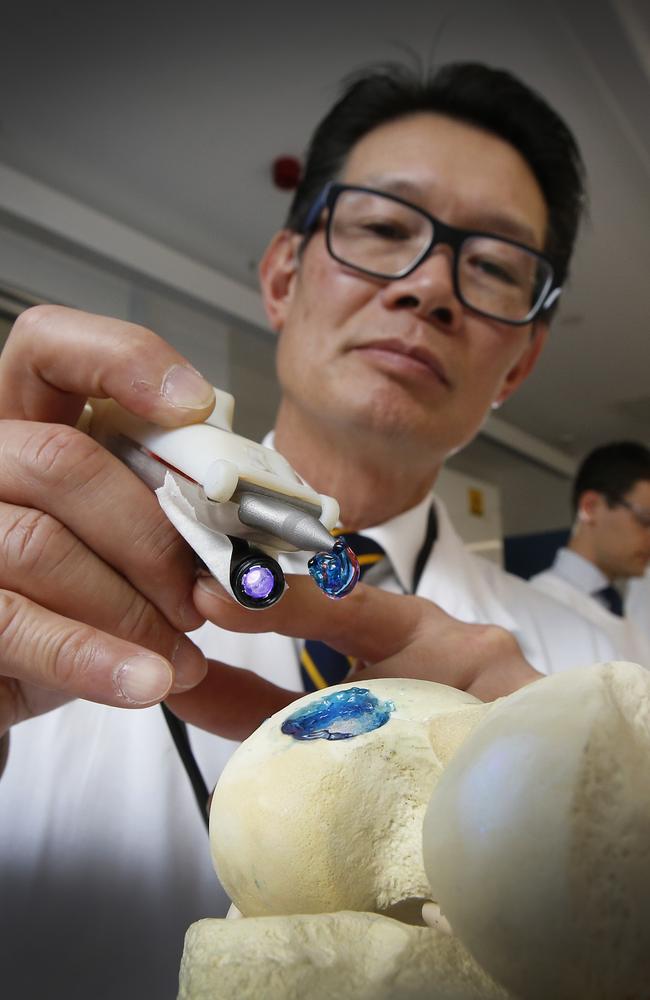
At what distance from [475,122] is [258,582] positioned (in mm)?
902

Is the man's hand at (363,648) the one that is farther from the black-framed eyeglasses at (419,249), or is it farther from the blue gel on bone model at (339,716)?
the black-framed eyeglasses at (419,249)

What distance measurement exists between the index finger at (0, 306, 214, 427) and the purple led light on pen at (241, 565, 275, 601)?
0.30ft

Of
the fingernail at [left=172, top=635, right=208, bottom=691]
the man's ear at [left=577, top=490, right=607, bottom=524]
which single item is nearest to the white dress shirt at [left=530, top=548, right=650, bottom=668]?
the man's ear at [left=577, top=490, right=607, bottom=524]

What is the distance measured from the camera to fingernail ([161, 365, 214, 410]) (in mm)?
326

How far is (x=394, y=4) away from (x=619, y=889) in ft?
5.69

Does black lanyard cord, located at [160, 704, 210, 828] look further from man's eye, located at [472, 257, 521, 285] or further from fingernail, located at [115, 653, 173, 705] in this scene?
man's eye, located at [472, 257, 521, 285]

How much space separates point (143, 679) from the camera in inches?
12.2

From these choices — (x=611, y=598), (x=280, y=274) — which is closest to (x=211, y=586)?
(x=280, y=274)

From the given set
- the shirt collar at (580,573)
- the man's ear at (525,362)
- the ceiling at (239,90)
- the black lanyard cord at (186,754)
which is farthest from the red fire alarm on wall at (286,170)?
the black lanyard cord at (186,754)

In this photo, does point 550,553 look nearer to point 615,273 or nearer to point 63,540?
point 615,273

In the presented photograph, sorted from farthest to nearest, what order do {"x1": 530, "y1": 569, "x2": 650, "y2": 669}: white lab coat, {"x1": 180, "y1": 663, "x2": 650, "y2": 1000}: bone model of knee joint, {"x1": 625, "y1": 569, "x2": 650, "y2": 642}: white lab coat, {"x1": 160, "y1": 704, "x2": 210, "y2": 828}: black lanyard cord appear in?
{"x1": 625, "y1": 569, "x2": 650, "y2": 642}: white lab coat → {"x1": 530, "y1": 569, "x2": 650, "y2": 669}: white lab coat → {"x1": 160, "y1": 704, "x2": 210, "y2": 828}: black lanyard cord → {"x1": 180, "y1": 663, "x2": 650, "y2": 1000}: bone model of knee joint

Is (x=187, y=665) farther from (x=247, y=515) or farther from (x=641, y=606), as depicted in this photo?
(x=641, y=606)

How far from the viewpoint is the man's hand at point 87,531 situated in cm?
34

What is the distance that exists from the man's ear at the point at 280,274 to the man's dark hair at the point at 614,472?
4.15ft
